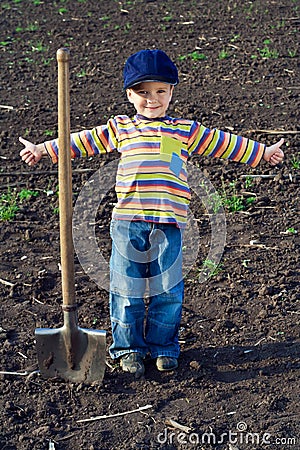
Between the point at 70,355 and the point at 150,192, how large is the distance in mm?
871

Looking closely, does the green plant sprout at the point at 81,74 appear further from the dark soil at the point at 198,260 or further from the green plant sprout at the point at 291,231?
the green plant sprout at the point at 291,231

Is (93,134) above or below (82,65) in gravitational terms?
below

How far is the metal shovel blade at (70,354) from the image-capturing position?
3.98m

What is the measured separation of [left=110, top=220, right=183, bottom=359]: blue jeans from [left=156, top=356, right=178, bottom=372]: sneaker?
0.09 ft

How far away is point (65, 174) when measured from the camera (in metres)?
3.78

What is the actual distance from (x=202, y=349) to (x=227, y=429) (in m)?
0.67

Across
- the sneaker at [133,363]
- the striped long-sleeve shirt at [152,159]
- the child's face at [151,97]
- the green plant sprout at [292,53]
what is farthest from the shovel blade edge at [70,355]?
the green plant sprout at [292,53]

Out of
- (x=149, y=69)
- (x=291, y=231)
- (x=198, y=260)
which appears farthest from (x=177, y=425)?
(x=291, y=231)

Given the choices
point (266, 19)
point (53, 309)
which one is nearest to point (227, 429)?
point (53, 309)

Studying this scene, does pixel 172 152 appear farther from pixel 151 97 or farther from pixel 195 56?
pixel 195 56

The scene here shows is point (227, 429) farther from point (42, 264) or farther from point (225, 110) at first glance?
point (225, 110)

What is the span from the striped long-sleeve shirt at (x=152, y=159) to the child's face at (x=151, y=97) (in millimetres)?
47

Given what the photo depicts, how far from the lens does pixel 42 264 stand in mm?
5137

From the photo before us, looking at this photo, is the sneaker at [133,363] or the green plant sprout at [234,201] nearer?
the sneaker at [133,363]
